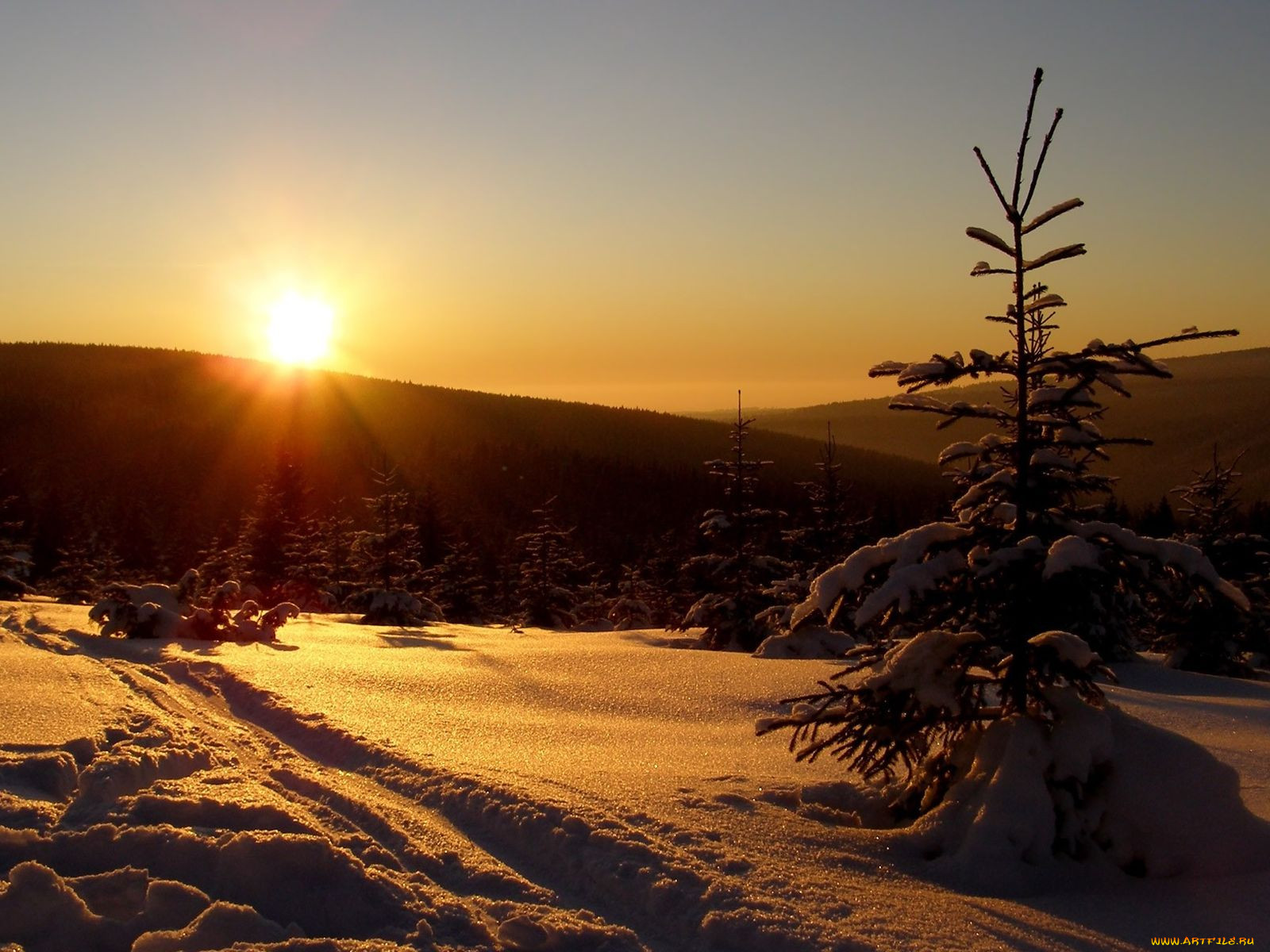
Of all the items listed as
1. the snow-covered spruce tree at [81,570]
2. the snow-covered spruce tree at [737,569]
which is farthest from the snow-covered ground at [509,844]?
the snow-covered spruce tree at [81,570]

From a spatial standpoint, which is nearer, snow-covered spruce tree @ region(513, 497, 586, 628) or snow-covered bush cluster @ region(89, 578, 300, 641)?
snow-covered bush cluster @ region(89, 578, 300, 641)

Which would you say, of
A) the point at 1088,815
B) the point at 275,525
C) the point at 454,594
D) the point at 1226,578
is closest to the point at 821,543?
the point at 1226,578

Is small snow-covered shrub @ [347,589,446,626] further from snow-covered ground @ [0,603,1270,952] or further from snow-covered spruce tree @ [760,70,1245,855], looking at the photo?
snow-covered spruce tree @ [760,70,1245,855]

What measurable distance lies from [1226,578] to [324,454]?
102 meters

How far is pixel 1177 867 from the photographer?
457cm

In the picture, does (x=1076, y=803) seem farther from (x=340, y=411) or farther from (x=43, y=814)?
(x=340, y=411)

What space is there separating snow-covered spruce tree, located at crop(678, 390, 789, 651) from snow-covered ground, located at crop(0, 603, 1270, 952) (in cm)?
1321

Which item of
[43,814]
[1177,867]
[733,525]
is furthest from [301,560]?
[1177,867]

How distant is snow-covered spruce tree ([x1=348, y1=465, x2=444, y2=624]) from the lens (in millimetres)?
25516

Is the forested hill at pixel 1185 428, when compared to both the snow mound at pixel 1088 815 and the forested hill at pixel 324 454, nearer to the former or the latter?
the forested hill at pixel 324 454

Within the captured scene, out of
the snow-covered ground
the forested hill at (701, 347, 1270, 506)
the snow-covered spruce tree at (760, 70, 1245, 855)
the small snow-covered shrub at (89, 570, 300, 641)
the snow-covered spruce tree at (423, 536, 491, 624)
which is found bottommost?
the snow-covered spruce tree at (423, 536, 491, 624)

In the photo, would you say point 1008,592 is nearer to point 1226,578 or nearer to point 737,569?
Answer: point 737,569

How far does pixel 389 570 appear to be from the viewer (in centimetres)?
3259

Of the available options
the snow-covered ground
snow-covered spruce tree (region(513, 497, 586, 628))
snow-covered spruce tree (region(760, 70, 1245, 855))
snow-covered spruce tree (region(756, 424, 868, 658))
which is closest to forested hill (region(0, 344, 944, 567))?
snow-covered spruce tree (region(513, 497, 586, 628))
